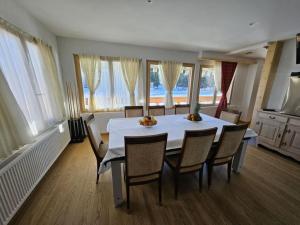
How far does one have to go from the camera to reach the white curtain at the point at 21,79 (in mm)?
1446

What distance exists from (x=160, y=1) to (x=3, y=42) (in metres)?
1.91

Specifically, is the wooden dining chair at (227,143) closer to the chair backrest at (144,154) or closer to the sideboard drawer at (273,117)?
the chair backrest at (144,154)

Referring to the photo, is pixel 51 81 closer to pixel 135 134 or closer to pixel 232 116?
pixel 135 134

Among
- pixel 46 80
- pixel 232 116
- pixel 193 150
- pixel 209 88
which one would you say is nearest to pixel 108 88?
pixel 46 80

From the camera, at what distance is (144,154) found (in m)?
1.32

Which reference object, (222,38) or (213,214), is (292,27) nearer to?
(222,38)

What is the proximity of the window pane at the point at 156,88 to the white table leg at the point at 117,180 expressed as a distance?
9.32 ft

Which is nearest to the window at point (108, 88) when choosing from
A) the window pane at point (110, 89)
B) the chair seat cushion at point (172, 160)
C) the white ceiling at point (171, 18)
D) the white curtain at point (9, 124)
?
the window pane at point (110, 89)

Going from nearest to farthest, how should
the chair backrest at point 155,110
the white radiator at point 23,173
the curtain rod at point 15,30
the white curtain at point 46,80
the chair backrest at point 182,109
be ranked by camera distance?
the white radiator at point 23,173, the curtain rod at point 15,30, the white curtain at point 46,80, the chair backrest at point 155,110, the chair backrest at point 182,109

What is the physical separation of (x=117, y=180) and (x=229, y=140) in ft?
5.14

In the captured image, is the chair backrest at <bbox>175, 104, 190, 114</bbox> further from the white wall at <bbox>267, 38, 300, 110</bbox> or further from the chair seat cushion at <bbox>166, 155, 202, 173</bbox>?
the white wall at <bbox>267, 38, 300, 110</bbox>

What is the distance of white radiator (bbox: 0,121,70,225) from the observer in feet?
3.96

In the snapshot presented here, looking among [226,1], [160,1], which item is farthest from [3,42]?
[226,1]

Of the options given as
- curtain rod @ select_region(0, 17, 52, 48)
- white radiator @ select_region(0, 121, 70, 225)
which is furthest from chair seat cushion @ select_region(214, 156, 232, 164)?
curtain rod @ select_region(0, 17, 52, 48)
